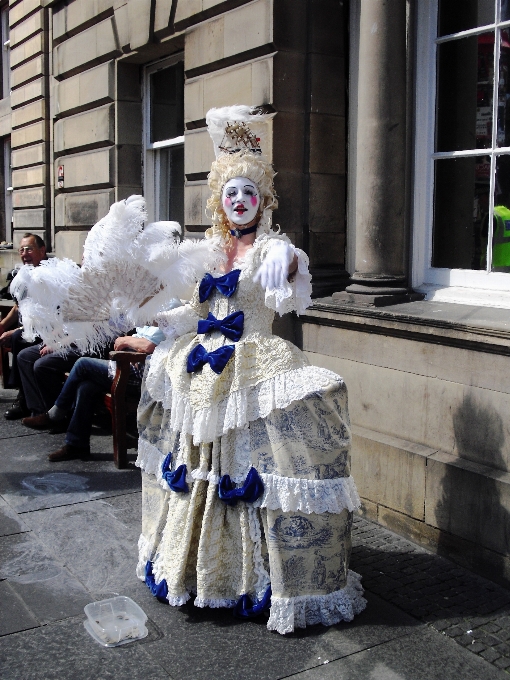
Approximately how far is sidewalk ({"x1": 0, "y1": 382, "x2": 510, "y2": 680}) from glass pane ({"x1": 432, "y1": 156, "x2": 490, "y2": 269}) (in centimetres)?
163

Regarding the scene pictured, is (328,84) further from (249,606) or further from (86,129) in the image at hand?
(86,129)

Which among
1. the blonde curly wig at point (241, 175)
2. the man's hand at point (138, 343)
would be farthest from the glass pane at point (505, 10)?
the man's hand at point (138, 343)

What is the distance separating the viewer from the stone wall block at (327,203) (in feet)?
16.6

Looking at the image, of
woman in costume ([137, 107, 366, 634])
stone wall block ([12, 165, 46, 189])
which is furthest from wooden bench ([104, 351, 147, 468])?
stone wall block ([12, 165, 46, 189])

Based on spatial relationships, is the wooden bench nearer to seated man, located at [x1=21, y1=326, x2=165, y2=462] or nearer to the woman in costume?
seated man, located at [x1=21, y1=326, x2=165, y2=462]

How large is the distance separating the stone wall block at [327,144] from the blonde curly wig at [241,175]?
1.66 m

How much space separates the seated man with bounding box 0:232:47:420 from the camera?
660cm

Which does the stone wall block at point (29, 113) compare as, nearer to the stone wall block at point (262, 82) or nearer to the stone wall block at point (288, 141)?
the stone wall block at point (262, 82)

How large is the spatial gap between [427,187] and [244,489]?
91.8 inches

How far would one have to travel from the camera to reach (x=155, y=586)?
336cm

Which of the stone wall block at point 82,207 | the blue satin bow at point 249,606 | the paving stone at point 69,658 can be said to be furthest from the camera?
the stone wall block at point 82,207

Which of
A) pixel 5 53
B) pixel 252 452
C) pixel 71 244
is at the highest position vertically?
pixel 5 53

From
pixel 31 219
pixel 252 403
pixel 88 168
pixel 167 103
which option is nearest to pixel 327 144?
pixel 252 403

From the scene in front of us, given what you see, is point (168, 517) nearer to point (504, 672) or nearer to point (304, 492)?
point (304, 492)
